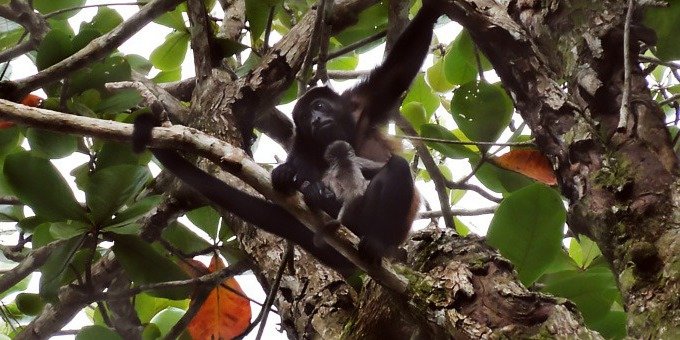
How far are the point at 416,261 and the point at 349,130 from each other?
59.8 inches

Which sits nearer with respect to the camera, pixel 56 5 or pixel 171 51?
pixel 56 5

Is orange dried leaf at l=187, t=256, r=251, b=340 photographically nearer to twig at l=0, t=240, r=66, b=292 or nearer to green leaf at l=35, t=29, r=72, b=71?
twig at l=0, t=240, r=66, b=292

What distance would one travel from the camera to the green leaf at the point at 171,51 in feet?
11.0

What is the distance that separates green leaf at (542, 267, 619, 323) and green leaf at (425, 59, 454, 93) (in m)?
1.63

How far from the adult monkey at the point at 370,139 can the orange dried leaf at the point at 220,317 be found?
0.51 m

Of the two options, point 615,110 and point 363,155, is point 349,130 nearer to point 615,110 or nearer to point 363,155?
point 363,155

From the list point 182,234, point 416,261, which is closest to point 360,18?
point 182,234

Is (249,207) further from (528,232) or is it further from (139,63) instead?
(139,63)

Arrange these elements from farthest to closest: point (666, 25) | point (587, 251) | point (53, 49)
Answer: point (587, 251) → point (53, 49) → point (666, 25)

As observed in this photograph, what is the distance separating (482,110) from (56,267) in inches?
60.6

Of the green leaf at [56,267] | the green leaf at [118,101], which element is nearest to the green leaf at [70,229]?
the green leaf at [56,267]

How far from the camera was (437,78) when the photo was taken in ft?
12.0

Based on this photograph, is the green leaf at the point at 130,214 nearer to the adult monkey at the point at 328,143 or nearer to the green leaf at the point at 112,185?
the green leaf at the point at 112,185

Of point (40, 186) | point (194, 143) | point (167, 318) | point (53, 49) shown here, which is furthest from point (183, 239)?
point (194, 143)
